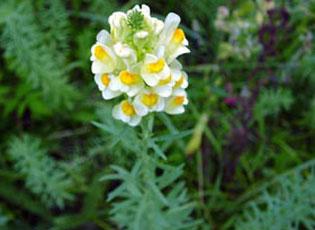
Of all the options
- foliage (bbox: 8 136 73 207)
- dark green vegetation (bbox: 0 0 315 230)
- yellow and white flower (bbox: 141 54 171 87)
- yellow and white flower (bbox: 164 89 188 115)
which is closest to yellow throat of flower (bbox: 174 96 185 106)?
yellow and white flower (bbox: 164 89 188 115)

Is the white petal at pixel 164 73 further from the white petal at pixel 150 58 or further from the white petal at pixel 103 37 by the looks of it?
the white petal at pixel 103 37

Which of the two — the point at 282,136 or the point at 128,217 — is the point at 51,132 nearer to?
the point at 128,217

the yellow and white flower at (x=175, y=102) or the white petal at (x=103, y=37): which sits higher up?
the white petal at (x=103, y=37)

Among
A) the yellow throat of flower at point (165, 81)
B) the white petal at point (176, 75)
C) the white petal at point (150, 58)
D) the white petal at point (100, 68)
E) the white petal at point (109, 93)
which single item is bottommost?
the yellow throat of flower at point (165, 81)

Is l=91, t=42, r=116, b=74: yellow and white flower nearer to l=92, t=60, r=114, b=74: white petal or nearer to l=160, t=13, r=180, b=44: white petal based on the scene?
l=92, t=60, r=114, b=74: white petal

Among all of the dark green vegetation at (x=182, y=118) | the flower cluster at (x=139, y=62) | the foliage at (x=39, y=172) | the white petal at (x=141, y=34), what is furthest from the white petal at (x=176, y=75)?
the foliage at (x=39, y=172)

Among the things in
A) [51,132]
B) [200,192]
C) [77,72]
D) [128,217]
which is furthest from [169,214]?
[77,72]

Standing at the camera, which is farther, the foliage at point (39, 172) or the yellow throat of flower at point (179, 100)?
the foliage at point (39, 172)

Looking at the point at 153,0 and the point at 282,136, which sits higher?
the point at 153,0
